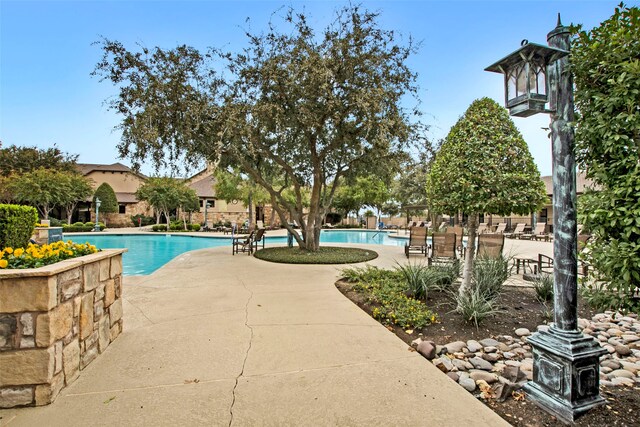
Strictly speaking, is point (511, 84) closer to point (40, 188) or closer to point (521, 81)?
point (521, 81)

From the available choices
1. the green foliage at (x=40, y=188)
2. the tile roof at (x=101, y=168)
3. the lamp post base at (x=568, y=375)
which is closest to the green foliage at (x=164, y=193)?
the green foliage at (x=40, y=188)

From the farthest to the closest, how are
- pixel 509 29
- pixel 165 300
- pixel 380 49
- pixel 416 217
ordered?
pixel 416 217 → pixel 380 49 → pixel 509 29 → pixel 165 300

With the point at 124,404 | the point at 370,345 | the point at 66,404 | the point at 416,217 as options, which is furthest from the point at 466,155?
the point at 416,217

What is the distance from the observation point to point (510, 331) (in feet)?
13.0

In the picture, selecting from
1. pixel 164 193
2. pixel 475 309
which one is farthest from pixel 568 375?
pixel 164 193

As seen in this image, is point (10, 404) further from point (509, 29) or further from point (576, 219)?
point (509, 29)

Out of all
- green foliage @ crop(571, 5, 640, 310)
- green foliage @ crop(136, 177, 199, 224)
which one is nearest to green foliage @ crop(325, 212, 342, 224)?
green foliage @ crop(136, 177, 199, 224)

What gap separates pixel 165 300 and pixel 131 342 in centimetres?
183

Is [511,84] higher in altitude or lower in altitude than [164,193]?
lower

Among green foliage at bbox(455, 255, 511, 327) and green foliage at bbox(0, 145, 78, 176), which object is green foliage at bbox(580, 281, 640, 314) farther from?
green foliage at bbox(0, 145, 78, 176)

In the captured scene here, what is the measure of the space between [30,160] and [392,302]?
42.4 m

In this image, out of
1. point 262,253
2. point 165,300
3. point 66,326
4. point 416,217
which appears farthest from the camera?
point 416,217

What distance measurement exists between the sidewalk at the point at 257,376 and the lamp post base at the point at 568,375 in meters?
0.42

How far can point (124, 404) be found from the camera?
2.32 m
